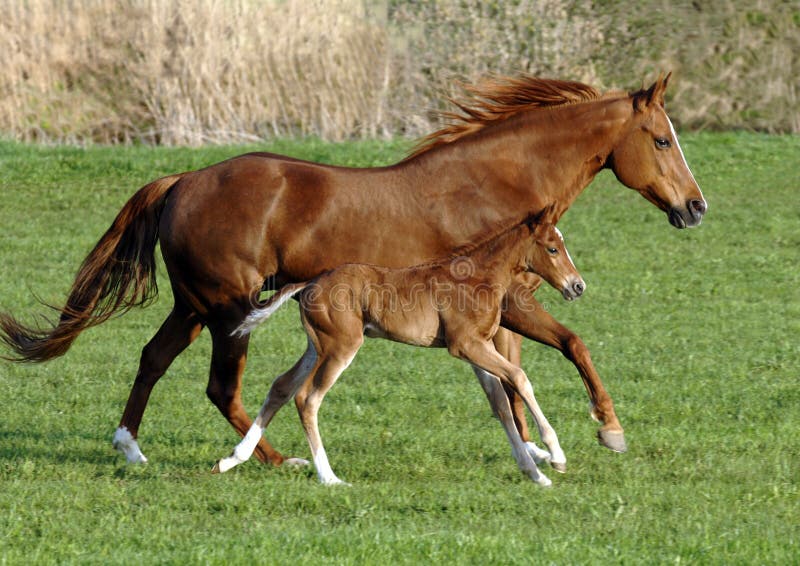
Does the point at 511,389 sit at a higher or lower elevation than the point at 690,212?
lower

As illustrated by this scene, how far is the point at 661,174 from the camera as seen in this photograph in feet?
24.3

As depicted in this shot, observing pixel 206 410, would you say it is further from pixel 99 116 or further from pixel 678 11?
pixel 678 11

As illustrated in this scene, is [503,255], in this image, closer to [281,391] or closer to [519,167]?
[519,167]

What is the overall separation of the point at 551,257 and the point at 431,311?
0.70 meters

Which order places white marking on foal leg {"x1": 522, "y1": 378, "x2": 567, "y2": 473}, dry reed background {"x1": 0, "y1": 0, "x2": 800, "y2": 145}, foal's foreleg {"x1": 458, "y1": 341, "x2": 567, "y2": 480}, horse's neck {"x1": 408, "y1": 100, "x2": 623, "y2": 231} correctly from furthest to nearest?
1. dry reed background {"x1": 0, "y1": 0, "x2": 800, "y2": 145}
2. horse's neck {"x1": 408, "y1": 100, "x2": 623, "y2": 231}
3. white marking on foal leg {"x1": 522, "y1": 378, "x2": 567, "y2": 473}
4. foal's foreleg {"x1": 458, "y1": 341, "x2": 567, "y2": 480}

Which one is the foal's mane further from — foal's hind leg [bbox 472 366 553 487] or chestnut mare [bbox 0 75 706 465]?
foal's hind leg [bbox 472 366 553 487]

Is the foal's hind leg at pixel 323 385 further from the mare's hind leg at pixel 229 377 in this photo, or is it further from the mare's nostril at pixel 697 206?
the mare's nostril at pixel 697 206

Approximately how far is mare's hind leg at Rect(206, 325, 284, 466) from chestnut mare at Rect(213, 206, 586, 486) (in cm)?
56

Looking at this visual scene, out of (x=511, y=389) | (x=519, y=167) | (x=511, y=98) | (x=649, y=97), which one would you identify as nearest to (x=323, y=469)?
(x=511, y=389)

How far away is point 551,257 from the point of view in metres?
6.95

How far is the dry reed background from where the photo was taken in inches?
713

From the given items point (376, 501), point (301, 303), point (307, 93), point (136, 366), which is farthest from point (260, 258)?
point (307, 93)

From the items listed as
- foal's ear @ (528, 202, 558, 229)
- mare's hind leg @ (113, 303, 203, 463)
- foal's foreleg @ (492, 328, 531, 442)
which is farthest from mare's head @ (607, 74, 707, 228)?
mare's hind leg @ (113, 303, 203, 463)

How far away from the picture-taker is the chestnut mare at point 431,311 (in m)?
6.83
